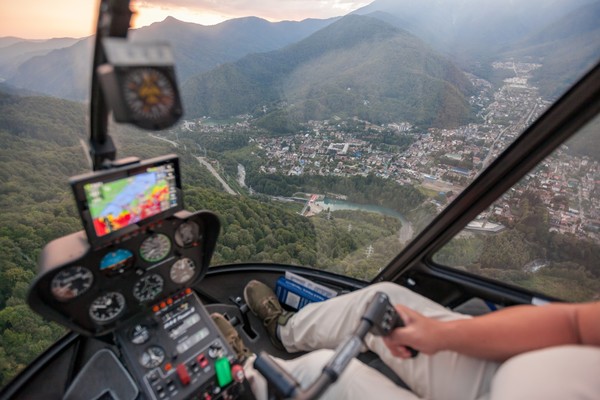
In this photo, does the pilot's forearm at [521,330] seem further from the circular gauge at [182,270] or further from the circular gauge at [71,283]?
the circular gauge at [71,283]

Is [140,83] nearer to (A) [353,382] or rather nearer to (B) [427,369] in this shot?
(A) [353,382]

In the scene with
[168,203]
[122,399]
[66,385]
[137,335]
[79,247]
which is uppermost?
[168,203]

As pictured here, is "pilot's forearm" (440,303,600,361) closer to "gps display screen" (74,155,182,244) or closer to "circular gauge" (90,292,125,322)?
"gps display screen" (74,155,182,244)

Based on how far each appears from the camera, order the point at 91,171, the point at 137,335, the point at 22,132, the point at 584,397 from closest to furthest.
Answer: the point at 584,397
the point at 91,171
the point at 137,335
the point at 22,132

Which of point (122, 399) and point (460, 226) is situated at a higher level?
point (460, 226)

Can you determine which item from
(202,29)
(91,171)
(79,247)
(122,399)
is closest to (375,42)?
(202,29)

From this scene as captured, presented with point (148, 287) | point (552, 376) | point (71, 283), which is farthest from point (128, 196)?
point (552, 376)

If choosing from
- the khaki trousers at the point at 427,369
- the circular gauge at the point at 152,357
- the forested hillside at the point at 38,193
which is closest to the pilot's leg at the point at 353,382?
the khaki trousers at the point at 427,369

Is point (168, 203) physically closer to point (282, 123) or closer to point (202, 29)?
point (202, 29)
